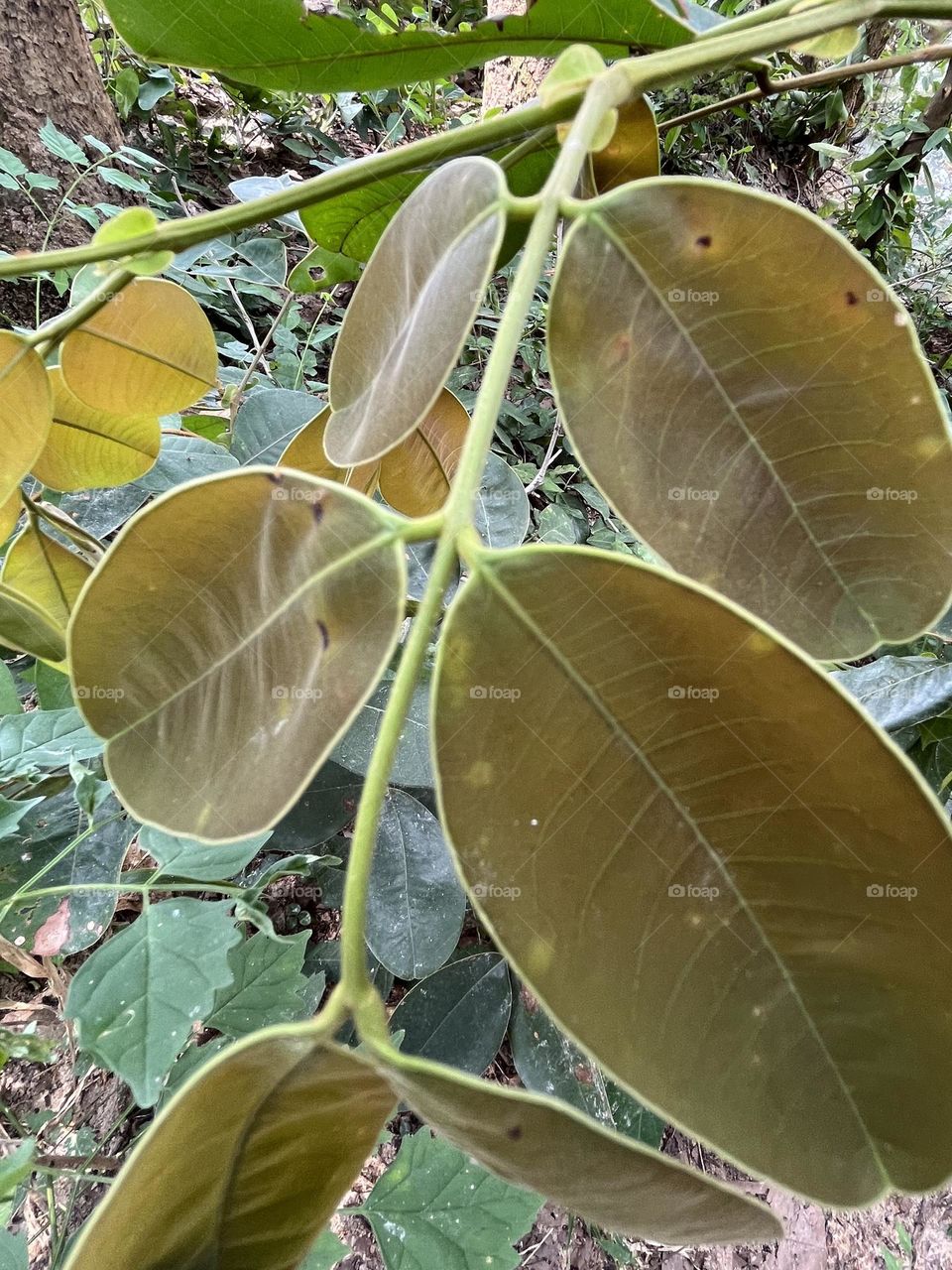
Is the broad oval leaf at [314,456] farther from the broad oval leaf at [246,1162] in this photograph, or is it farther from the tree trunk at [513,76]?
the tree trunk at [513,76]

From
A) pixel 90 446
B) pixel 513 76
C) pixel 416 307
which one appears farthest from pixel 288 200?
pixel 513 76

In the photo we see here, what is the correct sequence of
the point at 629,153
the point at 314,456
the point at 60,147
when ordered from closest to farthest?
1. the point at 629,153
2. the point at 314,456
3. the point at 60,147

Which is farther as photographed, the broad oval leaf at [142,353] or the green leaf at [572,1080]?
the green leaf at [572,1080]

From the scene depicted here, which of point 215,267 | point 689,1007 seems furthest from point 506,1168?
point 215,267

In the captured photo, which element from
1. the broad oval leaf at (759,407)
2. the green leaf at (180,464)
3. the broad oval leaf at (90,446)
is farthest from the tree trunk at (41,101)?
the broad oval leaf at (759,407)

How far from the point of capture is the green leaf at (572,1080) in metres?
0.70

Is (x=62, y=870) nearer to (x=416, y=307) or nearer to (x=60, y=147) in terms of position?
(x=416, y=307)

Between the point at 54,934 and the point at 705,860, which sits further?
the point at 54,934

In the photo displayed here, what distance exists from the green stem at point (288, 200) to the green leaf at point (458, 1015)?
67 centimetres

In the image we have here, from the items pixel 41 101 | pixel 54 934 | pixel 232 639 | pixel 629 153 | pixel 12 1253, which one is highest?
pixel 41 101

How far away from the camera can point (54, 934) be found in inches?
23.2

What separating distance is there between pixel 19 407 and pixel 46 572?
0.25 meters

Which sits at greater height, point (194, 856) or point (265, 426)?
point (265, 426)

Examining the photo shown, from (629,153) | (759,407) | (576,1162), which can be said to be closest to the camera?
(576,1162)
